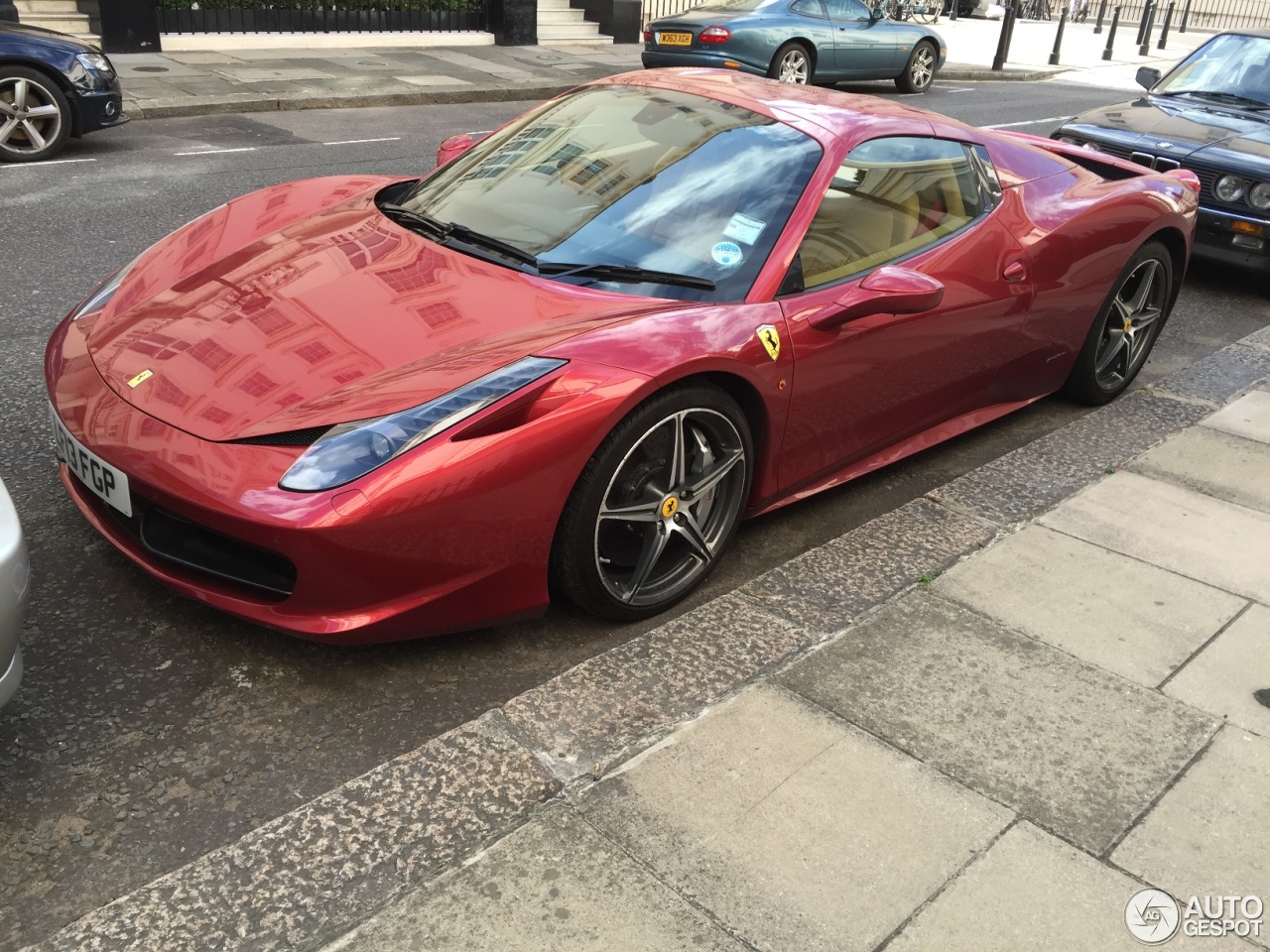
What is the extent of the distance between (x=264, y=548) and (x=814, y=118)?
93.2 inches

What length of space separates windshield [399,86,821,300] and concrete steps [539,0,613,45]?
15.6m

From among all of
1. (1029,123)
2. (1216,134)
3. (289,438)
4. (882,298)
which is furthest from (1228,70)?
(289,438)

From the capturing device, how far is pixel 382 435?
275 centimetres

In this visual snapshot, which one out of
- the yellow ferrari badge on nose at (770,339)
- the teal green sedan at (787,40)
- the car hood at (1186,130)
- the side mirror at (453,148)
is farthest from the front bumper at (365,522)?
the teal green sedan at (787,40)

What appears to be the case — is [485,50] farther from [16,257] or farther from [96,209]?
[16,257]

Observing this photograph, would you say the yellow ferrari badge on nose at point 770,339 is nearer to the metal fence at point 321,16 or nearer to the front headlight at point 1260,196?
the front headlight at point 1260,196

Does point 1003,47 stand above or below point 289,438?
below

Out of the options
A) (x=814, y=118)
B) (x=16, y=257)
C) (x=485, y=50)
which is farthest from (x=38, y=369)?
(x=485, y=50)

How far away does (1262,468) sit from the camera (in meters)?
4.80

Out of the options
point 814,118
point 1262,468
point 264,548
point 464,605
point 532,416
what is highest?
point 814,118

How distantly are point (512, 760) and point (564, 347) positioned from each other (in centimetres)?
104

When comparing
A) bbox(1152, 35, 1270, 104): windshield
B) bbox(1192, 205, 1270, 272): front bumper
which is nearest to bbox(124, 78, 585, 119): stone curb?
bbox(1152, 35, 1270, 104): windshield

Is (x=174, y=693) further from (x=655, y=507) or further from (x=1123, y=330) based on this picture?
(x=1123, y=330)

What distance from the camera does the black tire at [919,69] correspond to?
1647 centimetres
